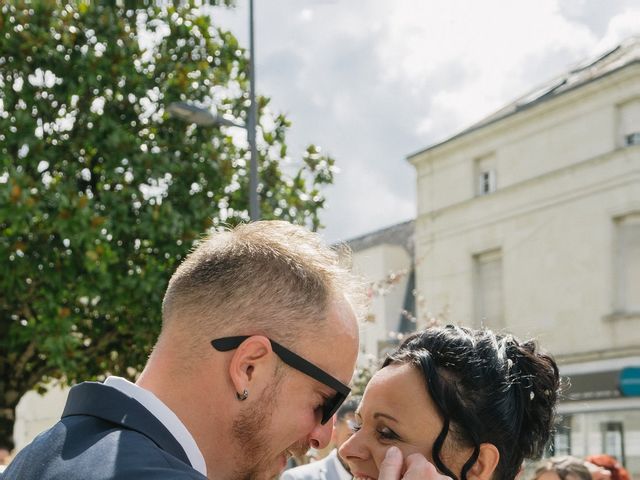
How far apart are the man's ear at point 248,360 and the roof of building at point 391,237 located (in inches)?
1236

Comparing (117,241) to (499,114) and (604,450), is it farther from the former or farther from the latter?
(499,114)

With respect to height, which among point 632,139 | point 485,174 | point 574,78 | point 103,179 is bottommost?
point 103,179

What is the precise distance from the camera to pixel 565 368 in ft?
81.9

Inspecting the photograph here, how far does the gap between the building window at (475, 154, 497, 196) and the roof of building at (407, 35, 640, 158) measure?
893mm

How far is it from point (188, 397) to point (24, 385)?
482 inches

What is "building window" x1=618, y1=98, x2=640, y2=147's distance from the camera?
2316 cm

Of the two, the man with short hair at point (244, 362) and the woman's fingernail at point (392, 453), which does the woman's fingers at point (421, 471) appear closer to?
the woman's fingernail at point (392, 453)

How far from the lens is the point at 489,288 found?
27.0 meters

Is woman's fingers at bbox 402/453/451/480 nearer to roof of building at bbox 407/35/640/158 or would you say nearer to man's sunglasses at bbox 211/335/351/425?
man's sunglasses at bbox 211/335/351/425

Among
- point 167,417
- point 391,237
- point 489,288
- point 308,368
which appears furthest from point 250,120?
point 391,237

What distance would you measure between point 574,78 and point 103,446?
2554cm

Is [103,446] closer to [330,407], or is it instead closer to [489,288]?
[330,407]

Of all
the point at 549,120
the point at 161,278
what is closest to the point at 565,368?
the point at 549,120

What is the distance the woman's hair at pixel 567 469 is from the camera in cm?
600
